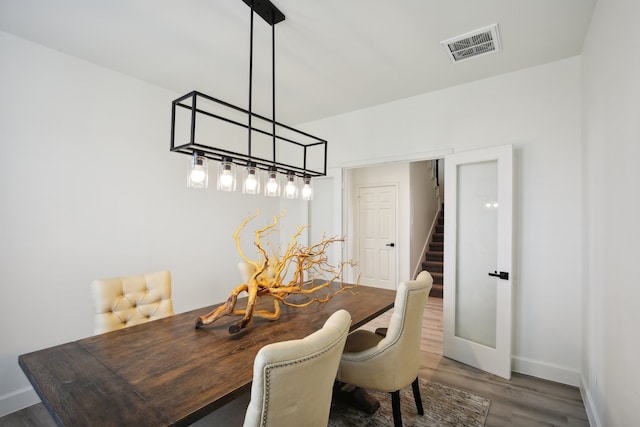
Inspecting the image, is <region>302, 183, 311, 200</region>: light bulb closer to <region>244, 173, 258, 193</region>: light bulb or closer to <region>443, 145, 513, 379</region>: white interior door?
<region>244, 173, 258, 193</region>: light bulb

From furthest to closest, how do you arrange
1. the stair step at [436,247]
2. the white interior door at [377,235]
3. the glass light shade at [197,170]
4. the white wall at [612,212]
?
the stair step at [436,247]
the white interior door at [377,235]
the glass light shade at [197,170]
the white wall at [612,212]

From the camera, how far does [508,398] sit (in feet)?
7.39

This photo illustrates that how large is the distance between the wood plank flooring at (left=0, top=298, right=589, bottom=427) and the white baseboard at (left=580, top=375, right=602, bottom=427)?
0.04 meters

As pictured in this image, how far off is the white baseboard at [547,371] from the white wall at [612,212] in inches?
9.6

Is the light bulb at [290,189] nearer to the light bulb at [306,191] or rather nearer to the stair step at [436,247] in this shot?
the light bulb at [306,191]

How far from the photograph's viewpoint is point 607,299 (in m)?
1.63

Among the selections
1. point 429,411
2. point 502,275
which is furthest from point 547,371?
point 429,411

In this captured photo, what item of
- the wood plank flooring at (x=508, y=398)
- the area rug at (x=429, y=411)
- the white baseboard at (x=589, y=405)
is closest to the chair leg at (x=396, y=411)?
the area rug at (x=429, y=411)

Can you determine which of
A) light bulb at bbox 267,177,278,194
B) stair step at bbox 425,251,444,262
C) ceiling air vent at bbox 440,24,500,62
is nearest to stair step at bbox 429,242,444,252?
stair step at bbox 425,251,444,262

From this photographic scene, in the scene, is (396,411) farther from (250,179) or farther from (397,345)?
(250,179)

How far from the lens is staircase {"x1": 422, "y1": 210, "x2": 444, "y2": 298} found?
5278 millimetres

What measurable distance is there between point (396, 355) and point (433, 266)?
434cm

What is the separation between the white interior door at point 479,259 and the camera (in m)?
2.58

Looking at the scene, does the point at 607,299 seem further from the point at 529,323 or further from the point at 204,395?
the point at 204,395
